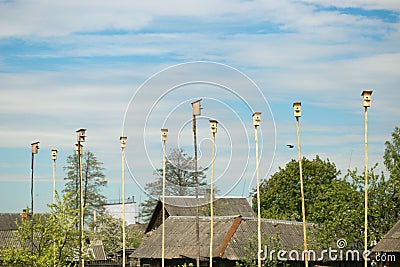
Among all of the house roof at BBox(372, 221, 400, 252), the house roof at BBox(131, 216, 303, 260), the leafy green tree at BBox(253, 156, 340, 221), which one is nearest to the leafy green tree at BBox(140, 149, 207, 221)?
the house roof at BBox(131, 216, 303, 260)

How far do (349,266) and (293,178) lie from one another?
26281mm

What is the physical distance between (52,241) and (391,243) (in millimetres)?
17959

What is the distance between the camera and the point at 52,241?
37.7m

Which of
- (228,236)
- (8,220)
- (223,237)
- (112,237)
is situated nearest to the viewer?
(228,236)

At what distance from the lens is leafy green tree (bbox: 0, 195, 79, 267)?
3725 cm

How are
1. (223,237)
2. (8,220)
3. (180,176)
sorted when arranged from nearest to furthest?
(223,237) → (180,176) → (8,220)

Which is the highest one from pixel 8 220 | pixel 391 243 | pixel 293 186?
pixel 293 186

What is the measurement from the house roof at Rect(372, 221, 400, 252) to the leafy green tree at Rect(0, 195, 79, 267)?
1614 centimetres

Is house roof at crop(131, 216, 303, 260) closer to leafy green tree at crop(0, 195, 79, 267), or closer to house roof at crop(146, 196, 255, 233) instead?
leafy green tree at crop(0, 195, 79, 267)

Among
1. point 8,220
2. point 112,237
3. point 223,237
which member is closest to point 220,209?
point 112,237

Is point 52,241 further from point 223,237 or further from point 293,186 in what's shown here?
point 293,186

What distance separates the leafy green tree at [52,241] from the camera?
37.2 meters

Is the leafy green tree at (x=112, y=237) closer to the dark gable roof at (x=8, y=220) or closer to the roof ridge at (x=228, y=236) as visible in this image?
the dark gable roof at (x=8, y=220)

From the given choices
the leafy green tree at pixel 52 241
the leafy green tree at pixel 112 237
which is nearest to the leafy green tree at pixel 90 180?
the leafy green tree at pixel 112 237
